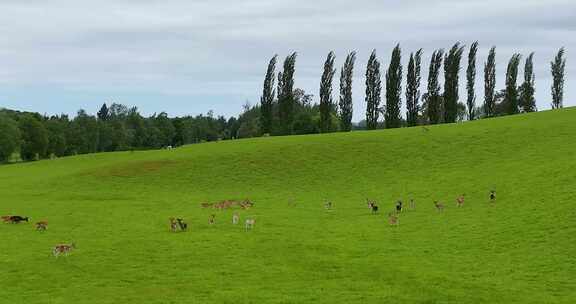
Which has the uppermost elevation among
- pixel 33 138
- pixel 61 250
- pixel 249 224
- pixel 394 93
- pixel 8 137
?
pixel 394 93

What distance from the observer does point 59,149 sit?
475 feet

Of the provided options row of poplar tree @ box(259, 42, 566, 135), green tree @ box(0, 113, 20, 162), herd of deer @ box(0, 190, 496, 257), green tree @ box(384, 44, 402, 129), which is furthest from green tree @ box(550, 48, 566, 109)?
green tree @ box(0, 113, 20, 162)

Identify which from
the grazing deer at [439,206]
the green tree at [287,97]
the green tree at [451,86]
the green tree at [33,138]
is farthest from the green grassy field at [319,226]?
the green tree at [33,138]

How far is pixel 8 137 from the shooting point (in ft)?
408

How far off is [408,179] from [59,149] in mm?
109497

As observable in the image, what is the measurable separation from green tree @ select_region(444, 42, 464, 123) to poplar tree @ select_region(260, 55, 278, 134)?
34.0 meters

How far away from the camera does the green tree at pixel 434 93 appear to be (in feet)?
358

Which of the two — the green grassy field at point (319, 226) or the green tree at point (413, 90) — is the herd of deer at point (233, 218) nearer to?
the green grassy field at point (319, 226)

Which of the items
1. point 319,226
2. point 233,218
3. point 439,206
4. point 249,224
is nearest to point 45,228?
point 233,218

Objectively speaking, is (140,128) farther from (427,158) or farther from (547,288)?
(547,288)

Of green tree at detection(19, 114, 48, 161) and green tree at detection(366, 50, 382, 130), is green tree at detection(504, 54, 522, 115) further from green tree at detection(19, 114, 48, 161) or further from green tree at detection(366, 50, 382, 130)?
green tree at detection(19, 114, 48, 161)

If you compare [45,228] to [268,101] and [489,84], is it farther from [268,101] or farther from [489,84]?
[489,84]

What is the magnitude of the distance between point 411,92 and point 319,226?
247 feet

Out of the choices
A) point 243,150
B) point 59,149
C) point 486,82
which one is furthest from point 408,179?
point 59,149
